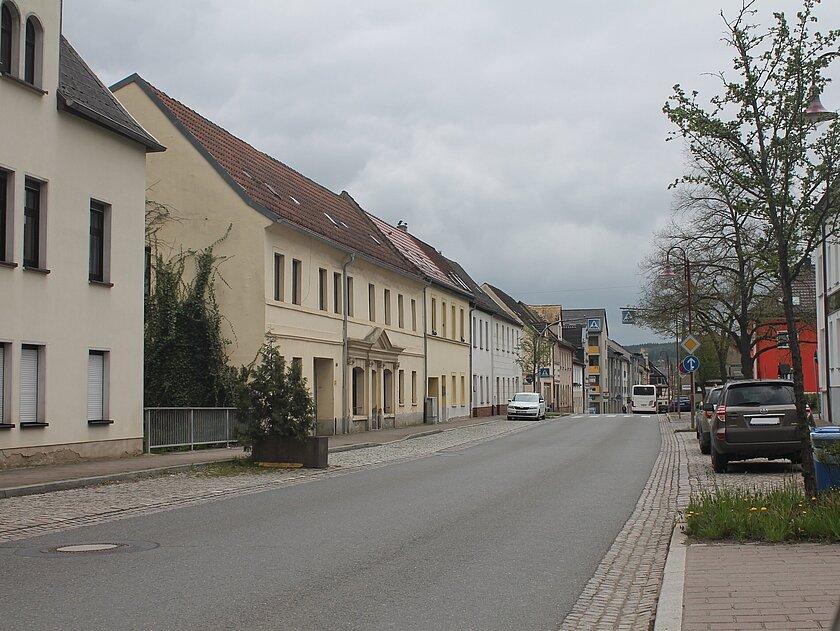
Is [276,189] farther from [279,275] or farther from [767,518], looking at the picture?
[767,518]

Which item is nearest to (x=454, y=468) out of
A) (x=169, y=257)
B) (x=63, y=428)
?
(x=63, y=428)

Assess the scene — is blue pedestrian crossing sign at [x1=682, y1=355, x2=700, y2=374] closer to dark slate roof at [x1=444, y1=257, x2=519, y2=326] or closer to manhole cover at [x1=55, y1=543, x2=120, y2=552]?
dark slate roof at [x1=444, y1=257, x2=519, y2=326]

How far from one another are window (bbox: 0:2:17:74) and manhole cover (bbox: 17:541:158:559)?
503 inches

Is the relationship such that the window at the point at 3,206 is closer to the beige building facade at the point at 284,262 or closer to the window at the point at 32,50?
the window at the point at 32,50

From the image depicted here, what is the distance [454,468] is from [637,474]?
156 inches

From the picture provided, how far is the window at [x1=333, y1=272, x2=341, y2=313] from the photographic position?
1481 inches

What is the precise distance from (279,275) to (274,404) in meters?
11.9

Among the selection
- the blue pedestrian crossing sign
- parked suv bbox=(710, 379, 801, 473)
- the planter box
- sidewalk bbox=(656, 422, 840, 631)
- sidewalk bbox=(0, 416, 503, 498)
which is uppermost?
the blue pedestrian crossing sign

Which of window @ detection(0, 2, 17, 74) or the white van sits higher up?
window @ detection(0, 2, 17, 74)

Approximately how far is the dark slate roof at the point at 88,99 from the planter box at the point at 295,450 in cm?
787

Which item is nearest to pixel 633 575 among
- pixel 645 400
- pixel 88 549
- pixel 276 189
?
pixel 88 549

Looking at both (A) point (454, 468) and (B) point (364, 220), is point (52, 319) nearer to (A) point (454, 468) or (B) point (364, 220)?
(A) point (454, 468)

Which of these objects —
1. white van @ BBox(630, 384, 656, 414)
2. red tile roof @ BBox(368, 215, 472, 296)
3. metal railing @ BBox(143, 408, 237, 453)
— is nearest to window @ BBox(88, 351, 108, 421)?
metal railing @ BBox(143, 408, 237, 453)

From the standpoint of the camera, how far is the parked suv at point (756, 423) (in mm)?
18531
